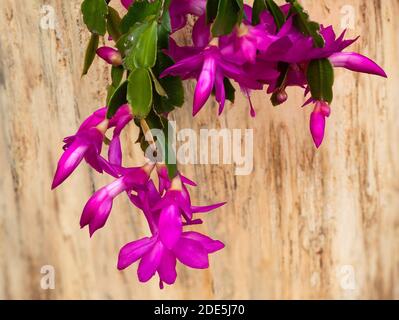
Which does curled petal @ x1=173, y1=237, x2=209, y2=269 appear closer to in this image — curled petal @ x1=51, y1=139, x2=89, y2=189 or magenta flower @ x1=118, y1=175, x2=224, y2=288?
magenta flower @ x1=118, y1=175, x2=224, y2=288

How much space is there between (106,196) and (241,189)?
1.41ft

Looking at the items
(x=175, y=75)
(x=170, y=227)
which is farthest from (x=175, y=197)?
(x=175, y=75)

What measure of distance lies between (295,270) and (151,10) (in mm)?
623

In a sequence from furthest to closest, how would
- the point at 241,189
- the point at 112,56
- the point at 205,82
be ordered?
the point at 241,189, the point at 112,56, the point at 205,82

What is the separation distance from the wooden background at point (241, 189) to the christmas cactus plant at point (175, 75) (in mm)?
313

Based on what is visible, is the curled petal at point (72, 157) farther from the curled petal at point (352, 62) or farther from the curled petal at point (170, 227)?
the curled petal at point (352, 62)

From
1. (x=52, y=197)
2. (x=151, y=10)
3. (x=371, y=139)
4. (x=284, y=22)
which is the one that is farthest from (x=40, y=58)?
(x=371, y=139)

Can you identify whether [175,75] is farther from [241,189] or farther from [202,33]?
[241,189]

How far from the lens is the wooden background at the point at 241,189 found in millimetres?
1010

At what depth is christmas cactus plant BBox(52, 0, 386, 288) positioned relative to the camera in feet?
2.08

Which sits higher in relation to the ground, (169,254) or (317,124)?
(317,124)

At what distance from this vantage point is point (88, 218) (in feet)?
2.24

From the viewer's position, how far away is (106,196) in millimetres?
684

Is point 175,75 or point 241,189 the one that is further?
point 241,189
